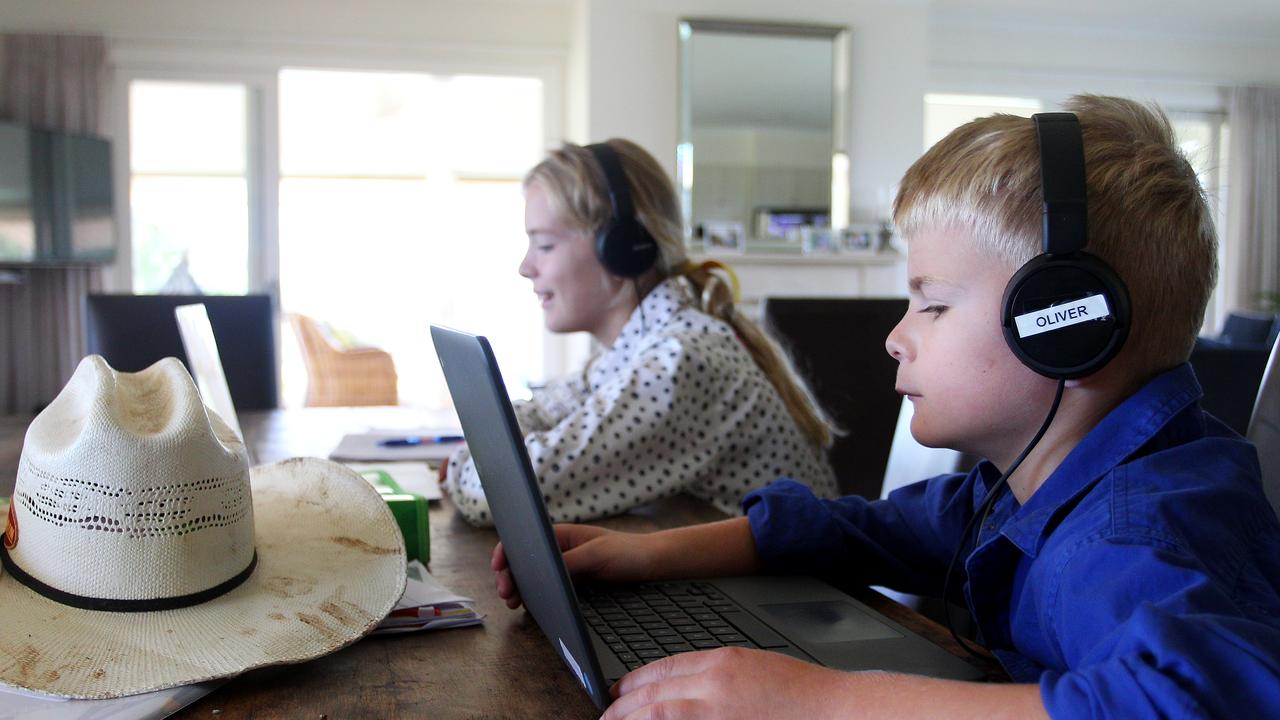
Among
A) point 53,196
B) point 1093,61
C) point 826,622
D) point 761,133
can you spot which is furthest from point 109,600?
point 1093,61

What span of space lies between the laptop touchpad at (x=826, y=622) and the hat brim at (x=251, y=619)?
0.27 metres

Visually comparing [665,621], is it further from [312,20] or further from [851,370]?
[312,20]

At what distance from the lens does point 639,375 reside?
123 cm

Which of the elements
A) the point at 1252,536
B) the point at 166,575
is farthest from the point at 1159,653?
the point at 166,575

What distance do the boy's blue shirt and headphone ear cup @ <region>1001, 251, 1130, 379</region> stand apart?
5 cm

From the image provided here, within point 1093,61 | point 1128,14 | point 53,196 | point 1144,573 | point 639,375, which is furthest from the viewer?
point 1093,61

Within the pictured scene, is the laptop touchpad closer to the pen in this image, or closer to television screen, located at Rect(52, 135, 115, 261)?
the pen

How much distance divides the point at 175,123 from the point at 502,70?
1.68 metres

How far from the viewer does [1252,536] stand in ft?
1.80

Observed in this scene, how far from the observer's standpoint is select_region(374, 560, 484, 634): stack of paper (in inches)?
29.2

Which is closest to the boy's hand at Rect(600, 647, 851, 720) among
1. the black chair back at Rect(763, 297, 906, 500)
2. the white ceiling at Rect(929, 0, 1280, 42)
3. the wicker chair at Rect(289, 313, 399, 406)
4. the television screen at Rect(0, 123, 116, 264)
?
the black chair back at Rect(763, 297, 906, 500)

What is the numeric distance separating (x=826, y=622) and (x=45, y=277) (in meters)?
5.45

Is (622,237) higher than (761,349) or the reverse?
higher

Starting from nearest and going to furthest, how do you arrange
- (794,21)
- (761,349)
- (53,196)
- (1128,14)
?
1. (761,349)
2. (53,196)
3. (794,21)
4. (1128,14)
